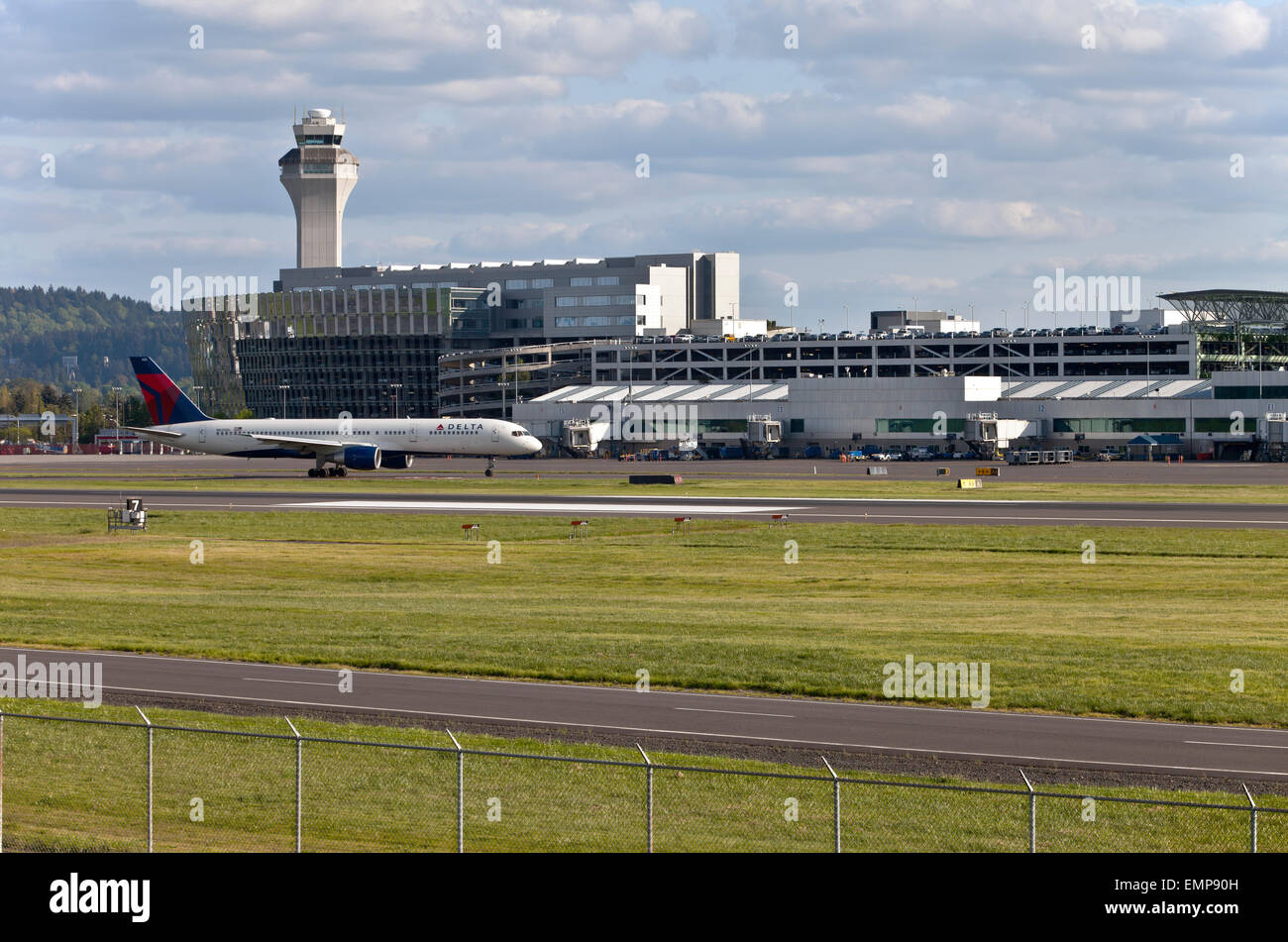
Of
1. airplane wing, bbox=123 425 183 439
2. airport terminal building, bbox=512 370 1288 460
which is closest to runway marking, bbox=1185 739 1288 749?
airplane wing, bbox=123 425 183 439

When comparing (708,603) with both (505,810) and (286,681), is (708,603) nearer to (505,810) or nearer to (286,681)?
(286,681)

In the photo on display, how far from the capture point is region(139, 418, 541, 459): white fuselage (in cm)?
12044

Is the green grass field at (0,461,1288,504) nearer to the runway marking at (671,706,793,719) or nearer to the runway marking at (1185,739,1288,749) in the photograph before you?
the runway marking at (671,706,793,719)

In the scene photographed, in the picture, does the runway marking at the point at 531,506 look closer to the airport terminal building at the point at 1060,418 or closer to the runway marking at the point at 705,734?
the runway marking at the point at 705,734

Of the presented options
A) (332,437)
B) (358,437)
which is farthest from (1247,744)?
(332,437)

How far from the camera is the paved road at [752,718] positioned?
28875 millimetres

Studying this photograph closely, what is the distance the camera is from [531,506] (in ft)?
296

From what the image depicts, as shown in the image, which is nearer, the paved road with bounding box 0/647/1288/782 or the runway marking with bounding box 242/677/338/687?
the paved road with bounding box 0/647/1288/782

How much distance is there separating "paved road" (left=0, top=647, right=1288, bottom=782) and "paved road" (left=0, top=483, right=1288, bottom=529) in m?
46.7

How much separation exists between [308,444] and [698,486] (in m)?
32.3
